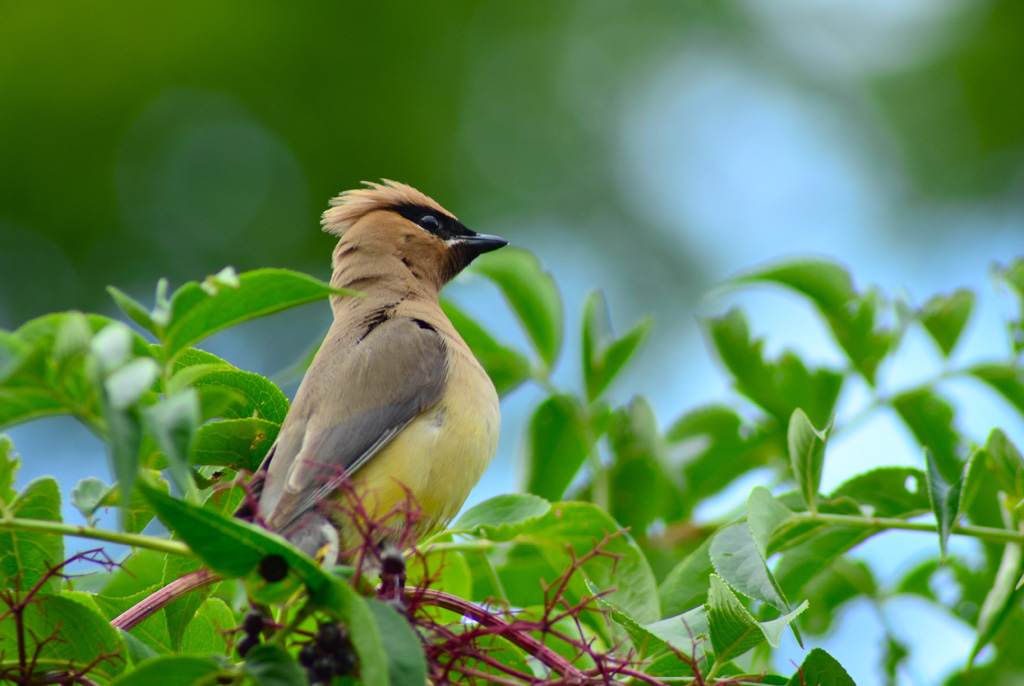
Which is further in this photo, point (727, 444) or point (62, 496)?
point (727, 444)

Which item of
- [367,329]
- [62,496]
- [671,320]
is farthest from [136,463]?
[671,320]

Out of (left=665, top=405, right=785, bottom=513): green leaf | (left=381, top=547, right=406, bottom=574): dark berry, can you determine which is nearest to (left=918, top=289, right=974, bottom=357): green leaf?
(left=665, top=405, right=785, bottom=513): green leaf

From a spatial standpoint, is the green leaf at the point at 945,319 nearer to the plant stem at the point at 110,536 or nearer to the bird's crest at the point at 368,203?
the bird's crest at the point at 368,203

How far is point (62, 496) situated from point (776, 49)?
10382 mm

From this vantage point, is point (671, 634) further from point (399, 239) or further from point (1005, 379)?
point (399, 239)

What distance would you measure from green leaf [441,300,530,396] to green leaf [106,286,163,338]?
6.55 feet

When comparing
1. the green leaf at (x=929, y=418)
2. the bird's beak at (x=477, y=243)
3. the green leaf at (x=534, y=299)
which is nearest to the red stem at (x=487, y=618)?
the green leaf at (x=534, y=299)

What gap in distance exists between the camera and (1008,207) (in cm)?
1012

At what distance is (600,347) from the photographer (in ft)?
11.4

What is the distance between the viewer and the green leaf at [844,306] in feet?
10.6

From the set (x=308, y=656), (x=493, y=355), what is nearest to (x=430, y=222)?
(x=493, y=355)

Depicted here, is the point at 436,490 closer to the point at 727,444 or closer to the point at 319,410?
the point at 319,410

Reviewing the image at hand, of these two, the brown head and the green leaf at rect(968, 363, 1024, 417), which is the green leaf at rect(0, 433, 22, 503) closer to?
the brown head

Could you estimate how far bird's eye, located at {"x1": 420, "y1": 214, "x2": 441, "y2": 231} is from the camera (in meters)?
4.68
